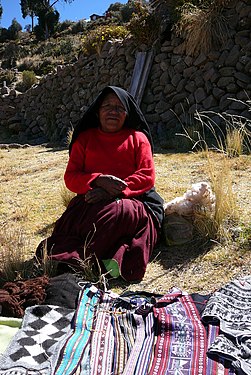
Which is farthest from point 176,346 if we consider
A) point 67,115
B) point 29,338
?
point 67,115

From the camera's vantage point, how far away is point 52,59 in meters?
21.3

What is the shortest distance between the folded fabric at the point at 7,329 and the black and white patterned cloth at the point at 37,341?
4cm

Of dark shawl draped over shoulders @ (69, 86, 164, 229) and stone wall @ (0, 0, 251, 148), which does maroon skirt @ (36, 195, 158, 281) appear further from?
stone wall @ (0, 0, 251, 148)

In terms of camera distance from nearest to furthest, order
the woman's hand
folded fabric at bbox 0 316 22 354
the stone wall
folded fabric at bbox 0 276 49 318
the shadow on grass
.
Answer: folded fabric at bbox 0 316 22 354 → folded fabric at bbox 0 276 49 318 → the shadow on grass → the woman's hand → the stone wall

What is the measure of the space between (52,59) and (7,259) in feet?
63.4

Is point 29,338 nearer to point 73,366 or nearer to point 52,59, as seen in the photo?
point 73,366

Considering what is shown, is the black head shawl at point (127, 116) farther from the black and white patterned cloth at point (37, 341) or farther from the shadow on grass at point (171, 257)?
the black and white patterned cloth at point (37, 341)

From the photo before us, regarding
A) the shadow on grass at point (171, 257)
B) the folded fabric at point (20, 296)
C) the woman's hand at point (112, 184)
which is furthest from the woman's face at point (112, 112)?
the folded fabric at point (20, 296)

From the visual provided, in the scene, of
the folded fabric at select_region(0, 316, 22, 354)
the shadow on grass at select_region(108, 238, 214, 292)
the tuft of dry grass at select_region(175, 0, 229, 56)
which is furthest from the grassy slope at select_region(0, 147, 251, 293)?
the tuft of dry grass at select_region(175, 0, 229, 56)

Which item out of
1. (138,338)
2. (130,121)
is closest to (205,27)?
(130,121)

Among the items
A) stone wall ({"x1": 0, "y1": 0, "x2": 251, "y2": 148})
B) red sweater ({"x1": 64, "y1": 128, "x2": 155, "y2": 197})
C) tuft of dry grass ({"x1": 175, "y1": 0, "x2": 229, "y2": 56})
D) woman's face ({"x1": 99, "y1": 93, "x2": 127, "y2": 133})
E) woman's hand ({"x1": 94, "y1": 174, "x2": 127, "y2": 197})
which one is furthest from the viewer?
tuft of dry grass ({"x1": 175, "y1": 0, "x2": 229, "y2": 56})

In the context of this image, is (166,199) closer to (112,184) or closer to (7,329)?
(112,184)

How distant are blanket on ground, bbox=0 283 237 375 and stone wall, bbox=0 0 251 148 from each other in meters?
4.91

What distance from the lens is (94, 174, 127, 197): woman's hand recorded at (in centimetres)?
333
